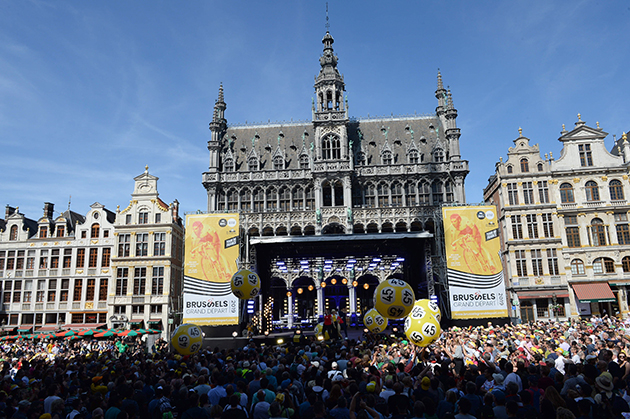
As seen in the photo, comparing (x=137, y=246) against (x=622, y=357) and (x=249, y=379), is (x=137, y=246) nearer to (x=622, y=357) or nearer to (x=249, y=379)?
(x=249, y=379)

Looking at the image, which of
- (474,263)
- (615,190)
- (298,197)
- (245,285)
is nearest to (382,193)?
(298,197)

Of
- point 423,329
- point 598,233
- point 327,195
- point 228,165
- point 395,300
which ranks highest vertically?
point 228,165

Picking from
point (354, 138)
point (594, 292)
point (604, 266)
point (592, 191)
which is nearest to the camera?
point (594, 292)

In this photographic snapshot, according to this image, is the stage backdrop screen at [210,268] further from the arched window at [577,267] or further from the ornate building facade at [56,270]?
the arched window at [577,267]

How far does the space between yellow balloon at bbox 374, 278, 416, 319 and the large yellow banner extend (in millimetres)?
21601

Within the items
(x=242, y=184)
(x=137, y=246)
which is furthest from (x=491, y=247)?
(x=137, y=246)

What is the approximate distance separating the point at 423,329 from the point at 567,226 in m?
36.0

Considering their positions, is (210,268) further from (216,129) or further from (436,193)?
(436,193)

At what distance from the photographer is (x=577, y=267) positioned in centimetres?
4166

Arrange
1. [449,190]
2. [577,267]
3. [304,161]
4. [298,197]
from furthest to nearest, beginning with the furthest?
[304,161]
[298,197]
[449,190]
[577,267]

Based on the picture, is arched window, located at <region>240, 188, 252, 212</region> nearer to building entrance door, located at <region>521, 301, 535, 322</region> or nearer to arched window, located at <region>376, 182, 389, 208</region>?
arched window, located at <region>376, 182, 389, 208</region>

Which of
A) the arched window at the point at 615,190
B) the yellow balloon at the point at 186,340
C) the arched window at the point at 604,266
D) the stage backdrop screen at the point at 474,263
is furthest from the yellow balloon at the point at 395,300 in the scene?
the arched window at the point at 615,190

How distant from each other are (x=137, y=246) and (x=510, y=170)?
37.9 metres

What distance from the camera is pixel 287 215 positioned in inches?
1726
